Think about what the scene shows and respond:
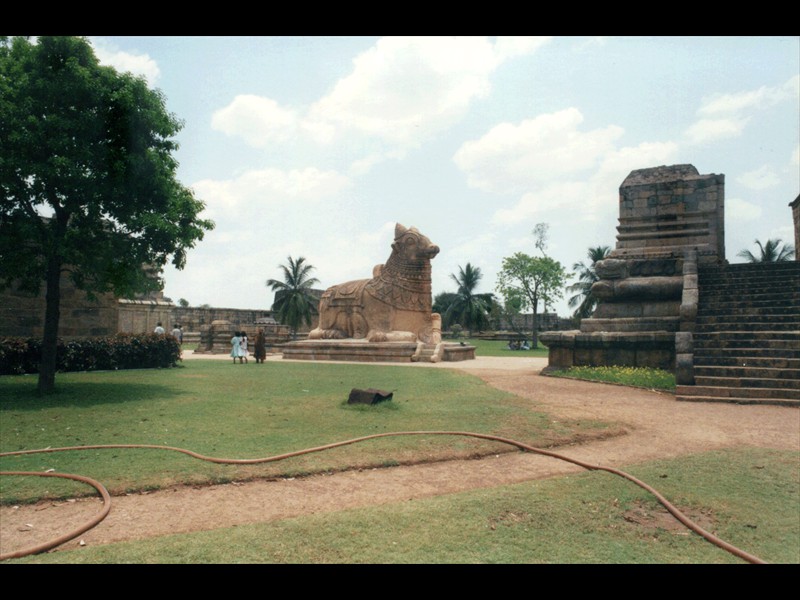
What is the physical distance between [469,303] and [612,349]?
28543mm

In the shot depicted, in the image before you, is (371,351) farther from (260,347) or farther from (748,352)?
(748,352)

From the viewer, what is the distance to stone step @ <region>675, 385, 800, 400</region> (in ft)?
25.2

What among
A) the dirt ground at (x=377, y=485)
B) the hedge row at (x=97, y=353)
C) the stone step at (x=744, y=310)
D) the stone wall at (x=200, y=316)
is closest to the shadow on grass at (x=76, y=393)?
the hedge row at (x=97, y=353)

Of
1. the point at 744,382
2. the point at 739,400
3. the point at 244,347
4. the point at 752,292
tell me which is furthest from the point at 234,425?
the point at 244,347

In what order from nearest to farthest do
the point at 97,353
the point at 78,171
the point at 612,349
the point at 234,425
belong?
the point at 234,425, the point at 78,171, the point at 612,349, the point at 97,353

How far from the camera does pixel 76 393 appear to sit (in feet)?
27.1

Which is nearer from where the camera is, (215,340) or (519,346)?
(215,340)

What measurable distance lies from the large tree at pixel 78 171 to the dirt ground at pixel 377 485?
17.0ft

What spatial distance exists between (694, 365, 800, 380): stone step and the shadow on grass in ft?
26.6
